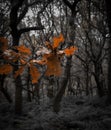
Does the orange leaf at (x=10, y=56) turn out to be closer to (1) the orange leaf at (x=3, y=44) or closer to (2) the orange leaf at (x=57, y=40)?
(1) the orange leaf at (x=3, y=44)

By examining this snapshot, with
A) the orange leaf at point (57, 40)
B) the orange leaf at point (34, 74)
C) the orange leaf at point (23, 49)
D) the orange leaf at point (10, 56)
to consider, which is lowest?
the orange leaf at point (34, 74)

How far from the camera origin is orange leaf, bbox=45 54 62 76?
0.59 metres

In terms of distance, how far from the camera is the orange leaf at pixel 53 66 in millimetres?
590

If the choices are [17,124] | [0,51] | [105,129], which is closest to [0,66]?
[0,51]

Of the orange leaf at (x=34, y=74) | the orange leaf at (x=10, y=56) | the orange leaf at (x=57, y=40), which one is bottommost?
Result: the orange leaf at (x=34, y=74)

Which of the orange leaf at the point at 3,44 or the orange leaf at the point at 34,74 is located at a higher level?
the orange leaf at the point at 3,44

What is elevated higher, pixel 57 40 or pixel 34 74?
pixel 57 40

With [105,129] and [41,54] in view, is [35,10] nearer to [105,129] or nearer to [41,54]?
[105,129]

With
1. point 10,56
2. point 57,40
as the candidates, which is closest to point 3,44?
point 10,56

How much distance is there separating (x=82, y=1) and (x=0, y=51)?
9.38 m

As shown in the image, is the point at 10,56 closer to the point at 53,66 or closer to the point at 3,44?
the point at 3,44

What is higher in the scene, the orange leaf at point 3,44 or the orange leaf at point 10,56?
the orange leaf at point 3,44

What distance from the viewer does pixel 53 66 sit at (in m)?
0.60

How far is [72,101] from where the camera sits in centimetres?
1123
